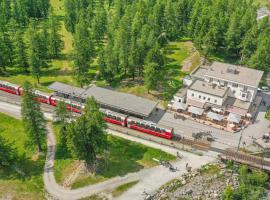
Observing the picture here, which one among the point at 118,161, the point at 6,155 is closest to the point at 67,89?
the point at 6,155

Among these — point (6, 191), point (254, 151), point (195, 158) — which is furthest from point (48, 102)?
point (254, 151)

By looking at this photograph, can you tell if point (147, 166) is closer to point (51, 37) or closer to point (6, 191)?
point (6, 191)

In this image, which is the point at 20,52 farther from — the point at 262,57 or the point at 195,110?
the point at 262,57

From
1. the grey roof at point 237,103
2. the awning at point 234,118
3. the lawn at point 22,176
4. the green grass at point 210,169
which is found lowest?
the lawn at point 22,176

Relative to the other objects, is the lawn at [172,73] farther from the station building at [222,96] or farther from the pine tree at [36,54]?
the pine tree at [36,54]

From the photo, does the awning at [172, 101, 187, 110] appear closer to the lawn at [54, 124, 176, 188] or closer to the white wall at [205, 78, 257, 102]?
the white wall at [205, 78, 257, 102]

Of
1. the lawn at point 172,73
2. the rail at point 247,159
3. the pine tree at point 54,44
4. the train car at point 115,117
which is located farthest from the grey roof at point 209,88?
the pine tree at point 54,44

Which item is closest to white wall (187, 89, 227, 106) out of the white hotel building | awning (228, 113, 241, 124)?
the white hotel building
